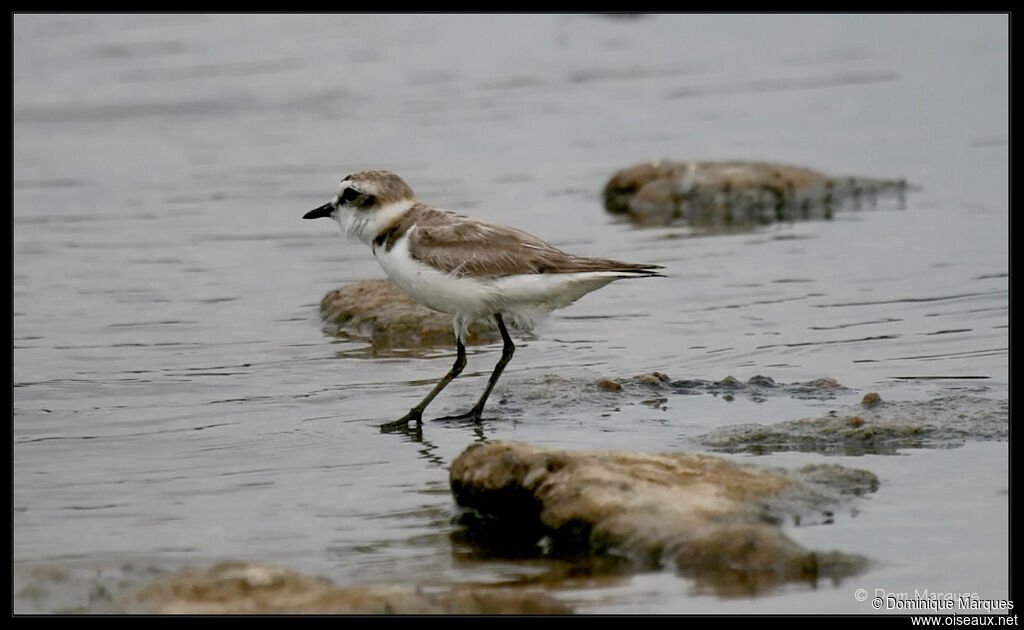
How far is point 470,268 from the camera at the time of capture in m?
8.75

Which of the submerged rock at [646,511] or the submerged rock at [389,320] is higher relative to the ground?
the submerged rock at [389,320]

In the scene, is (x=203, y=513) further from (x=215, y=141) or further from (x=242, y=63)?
(x=242, y=63)

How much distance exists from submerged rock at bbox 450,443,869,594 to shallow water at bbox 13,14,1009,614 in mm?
171

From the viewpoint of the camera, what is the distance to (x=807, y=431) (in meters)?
7.89

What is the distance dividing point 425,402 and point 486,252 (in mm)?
866

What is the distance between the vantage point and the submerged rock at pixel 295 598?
564 cm

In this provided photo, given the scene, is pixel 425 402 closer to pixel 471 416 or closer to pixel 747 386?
pixel 471 416

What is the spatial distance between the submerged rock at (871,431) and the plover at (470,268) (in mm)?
1069

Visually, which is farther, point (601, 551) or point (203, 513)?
point (203, 513)

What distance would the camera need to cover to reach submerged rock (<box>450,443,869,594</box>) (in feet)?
19.7

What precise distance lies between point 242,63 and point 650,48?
19.2 feet

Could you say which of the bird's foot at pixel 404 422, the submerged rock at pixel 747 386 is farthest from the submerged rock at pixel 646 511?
the submerged rock at pixel 747 386

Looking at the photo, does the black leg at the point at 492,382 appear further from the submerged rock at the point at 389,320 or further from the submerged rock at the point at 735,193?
the submerged rock at the point at 735,193

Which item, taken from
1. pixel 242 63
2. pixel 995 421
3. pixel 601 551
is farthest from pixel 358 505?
pixel 242 63
